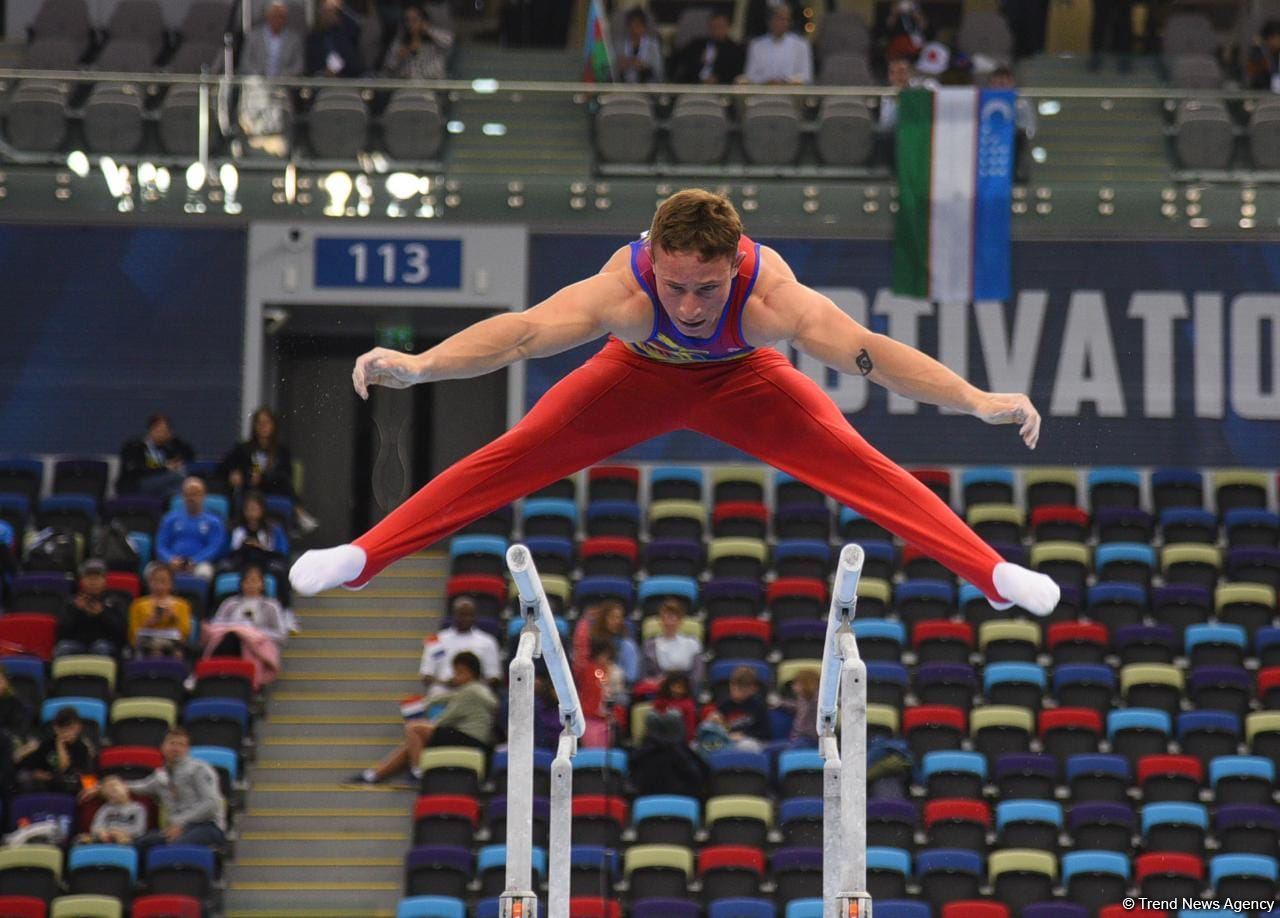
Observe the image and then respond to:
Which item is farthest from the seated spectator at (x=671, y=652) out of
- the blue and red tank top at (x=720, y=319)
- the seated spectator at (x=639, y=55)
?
the blue and red tank top at (x=720, y=319)

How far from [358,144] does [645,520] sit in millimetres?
3436

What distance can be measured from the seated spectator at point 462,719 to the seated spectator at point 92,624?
198cm

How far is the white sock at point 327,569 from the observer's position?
16.8ft

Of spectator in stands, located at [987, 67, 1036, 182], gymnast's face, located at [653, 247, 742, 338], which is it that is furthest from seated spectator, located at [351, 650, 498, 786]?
gymnast's face, located at [653, 247, 742, 338]

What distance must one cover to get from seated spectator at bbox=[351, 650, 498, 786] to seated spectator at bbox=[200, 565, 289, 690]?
1221 millimetres

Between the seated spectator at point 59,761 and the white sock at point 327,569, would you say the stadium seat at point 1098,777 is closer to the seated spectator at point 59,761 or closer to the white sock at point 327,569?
the seated spectator at point 59,761

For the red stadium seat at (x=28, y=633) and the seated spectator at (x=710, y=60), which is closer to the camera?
the red stadium seat at (x=28, y=633)

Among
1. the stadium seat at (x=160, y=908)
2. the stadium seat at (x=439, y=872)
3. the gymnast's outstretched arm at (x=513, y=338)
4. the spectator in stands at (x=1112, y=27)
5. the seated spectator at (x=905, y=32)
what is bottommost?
the stadium seat at (x=160, y=908)

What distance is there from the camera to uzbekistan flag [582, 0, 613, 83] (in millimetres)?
14734

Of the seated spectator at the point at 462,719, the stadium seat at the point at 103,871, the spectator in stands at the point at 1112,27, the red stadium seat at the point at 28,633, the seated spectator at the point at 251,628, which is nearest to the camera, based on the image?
the stadium seat at the point at 103,871

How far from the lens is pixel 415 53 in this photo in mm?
15055

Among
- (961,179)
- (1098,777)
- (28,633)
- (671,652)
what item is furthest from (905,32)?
(28,633)

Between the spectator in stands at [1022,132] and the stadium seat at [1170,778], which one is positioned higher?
the spectator in stands at [1022,132]

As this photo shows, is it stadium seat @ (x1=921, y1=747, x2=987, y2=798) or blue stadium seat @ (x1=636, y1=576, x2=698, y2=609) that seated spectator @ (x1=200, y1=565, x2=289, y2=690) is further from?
stadium seat @ (x1=921, y1=747, x2=987, y2=798)
